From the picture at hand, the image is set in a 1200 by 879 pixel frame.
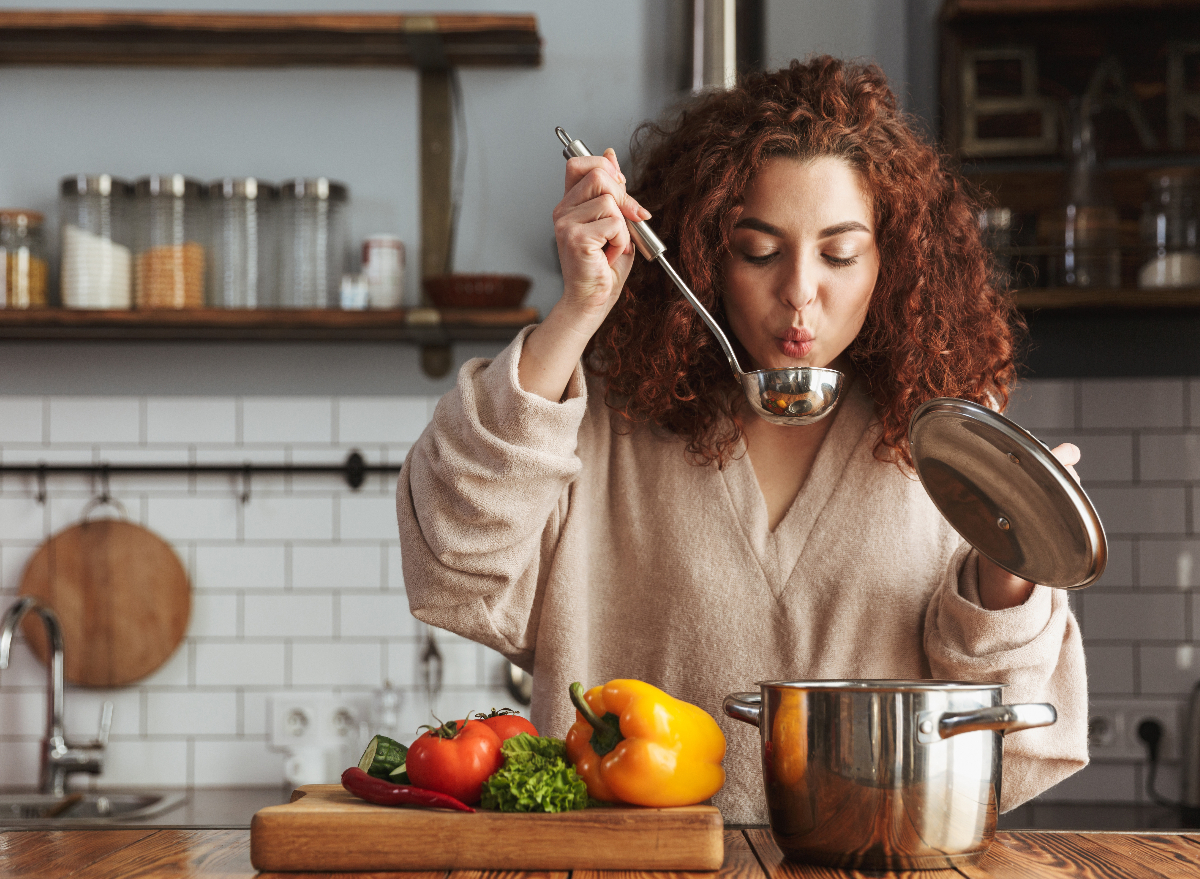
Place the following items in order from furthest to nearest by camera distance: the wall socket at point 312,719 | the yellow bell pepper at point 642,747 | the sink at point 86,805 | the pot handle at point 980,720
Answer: the wall socket at point 312,719 → the sink at point 86,805 → the yellow bell pepper at point 642,747 → the pot handle at point 980,720

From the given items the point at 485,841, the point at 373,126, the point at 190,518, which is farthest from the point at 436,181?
the point at 485,841

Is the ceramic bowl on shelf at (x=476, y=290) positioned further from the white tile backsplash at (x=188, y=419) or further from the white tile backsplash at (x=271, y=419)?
the white tile backsplash at (x=188, y=419)

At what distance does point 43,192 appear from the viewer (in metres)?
2.49

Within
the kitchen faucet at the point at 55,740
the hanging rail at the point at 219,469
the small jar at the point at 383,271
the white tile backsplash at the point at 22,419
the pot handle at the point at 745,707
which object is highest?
the small jar at the point at 383,271

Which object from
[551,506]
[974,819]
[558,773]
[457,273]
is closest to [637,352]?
[551,506]

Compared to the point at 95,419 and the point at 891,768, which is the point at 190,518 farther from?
the point at 891,768

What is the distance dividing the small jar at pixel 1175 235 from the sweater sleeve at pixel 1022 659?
1326mm

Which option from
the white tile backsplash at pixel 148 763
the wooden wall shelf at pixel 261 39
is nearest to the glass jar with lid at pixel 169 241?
the wooden wall shelf at pixel 261 39

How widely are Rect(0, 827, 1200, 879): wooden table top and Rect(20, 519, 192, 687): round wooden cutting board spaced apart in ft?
4.76

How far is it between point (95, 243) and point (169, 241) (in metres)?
0.15

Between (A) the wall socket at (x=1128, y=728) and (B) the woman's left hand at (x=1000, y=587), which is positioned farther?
(A) the wall socket at (x=1128, y=728)

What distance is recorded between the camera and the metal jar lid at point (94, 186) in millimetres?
2307

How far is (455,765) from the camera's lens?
894mm

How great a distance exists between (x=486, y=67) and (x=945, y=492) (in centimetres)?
184
